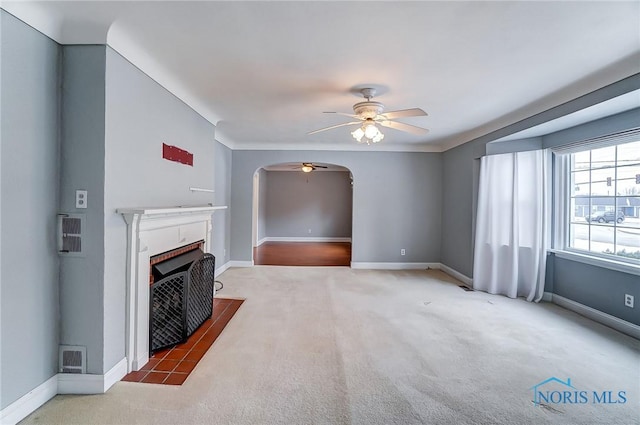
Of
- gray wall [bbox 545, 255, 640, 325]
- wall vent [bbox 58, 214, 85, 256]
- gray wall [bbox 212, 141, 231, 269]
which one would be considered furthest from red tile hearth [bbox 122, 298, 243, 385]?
gray wall [bbox 545, 255, 640, 325]

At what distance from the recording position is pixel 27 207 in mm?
1747

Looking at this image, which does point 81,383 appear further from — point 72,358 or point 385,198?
point 385,198

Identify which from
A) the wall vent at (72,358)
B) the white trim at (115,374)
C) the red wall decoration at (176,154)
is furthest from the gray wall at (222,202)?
the wall vent at (72,358)

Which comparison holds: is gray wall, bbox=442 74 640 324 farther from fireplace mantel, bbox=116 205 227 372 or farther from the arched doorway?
the arched doorway

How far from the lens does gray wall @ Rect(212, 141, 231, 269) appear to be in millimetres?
5055

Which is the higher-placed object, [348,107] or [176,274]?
[348,107]

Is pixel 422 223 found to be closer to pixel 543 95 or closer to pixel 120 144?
pixel 543 95

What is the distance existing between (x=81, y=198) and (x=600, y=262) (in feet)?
16.2

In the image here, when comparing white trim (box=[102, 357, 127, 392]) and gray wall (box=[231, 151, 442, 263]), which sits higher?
gray wall (box=[231, 151, 442, 263])

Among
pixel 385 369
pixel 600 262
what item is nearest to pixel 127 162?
pixel 385 369

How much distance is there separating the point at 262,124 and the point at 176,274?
2.54 meters

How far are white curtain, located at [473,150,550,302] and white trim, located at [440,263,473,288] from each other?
0.26m

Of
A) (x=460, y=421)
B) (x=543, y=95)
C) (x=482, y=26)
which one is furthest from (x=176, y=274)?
(x=543, y=95)

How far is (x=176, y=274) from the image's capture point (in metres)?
2.63
